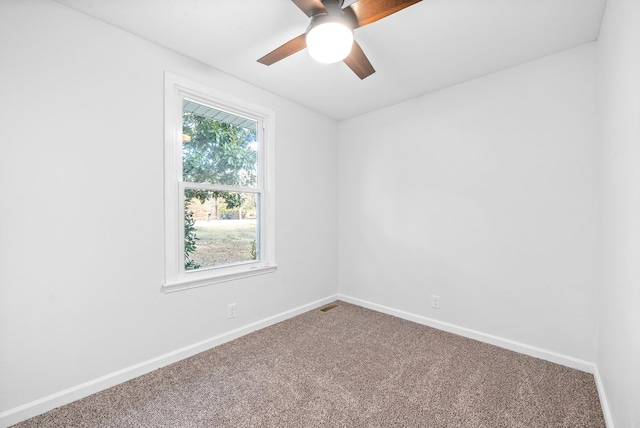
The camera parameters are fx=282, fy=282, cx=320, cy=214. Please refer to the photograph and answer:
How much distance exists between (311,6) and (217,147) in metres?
1.53

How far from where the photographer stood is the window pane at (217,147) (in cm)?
243

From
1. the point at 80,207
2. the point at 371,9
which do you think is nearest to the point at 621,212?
the point at 371,9

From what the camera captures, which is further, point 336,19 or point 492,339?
point 492,339

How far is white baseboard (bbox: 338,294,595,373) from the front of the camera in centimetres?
216

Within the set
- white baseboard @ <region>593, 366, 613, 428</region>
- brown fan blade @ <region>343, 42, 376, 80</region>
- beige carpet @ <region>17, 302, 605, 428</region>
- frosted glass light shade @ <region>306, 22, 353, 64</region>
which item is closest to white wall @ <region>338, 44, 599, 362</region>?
white baseboard @ <region>593, 366, 613, 428</region>

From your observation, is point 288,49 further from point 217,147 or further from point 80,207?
point 80,207

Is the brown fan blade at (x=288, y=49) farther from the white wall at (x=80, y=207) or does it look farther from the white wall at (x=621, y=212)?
the white wall at (x=621, y=212)

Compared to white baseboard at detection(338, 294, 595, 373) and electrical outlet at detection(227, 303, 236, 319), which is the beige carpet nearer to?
white baseboard at detection(338, 294, 595, 373)

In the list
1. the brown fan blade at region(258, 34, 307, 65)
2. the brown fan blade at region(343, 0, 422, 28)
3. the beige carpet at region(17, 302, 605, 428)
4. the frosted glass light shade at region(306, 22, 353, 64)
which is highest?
the brown fan blade at region(343, 0, 422, 28)

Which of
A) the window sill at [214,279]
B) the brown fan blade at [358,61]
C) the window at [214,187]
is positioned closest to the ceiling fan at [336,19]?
the brown fan blade at [358,61]

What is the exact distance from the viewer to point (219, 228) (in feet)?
8.71

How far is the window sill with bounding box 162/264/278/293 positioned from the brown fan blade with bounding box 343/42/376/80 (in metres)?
2.01

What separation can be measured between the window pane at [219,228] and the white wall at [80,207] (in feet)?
0.93

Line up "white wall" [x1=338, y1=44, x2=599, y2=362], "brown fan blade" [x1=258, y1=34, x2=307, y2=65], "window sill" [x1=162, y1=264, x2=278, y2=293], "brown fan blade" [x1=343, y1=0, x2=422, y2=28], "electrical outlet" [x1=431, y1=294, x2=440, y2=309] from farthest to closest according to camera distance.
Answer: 1. "electrical outlet" [x1=431, y1=294, x2=440, y2=309]
2. "window sill" [x1=162, y1=264, x2=278, y2=293]
3. "white wall" [x1=338, y1=44, x2=599, y2=362]
4. "brown fan blade" [x1=258, y1=34, x2=307, y2=65]
5. "brown fan blade" [x1=343, y1=0, x2=422, y2=28]
